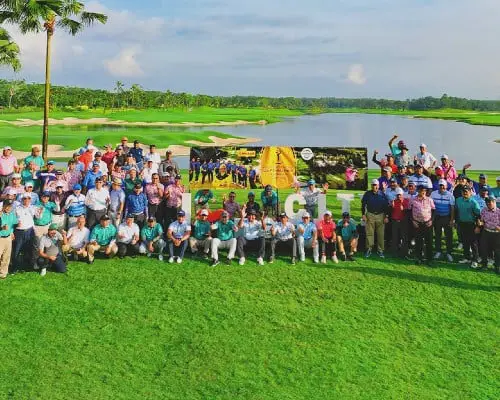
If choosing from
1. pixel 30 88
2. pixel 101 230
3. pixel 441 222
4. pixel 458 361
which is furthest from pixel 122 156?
pixel 30 88

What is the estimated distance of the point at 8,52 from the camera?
20.5 m

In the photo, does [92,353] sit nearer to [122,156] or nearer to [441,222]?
[122,156]

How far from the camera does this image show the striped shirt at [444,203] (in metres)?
11.5

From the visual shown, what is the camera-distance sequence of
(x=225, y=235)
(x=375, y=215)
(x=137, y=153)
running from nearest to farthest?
(x=225, y=235)
(x=375, y=215)
(x=137, y=153)

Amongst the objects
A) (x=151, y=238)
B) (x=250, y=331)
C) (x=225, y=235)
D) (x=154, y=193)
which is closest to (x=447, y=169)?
(x=225, y=235)

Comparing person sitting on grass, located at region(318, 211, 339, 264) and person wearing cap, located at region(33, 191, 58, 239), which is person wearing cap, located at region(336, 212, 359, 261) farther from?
person wearing cap, located at region(33, 191, 58, 239)

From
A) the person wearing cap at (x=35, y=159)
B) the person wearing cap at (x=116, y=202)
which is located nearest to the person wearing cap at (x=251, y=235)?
the person wearing cap at (x=116, y=202)

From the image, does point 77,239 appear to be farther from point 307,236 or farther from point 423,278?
point 423,278

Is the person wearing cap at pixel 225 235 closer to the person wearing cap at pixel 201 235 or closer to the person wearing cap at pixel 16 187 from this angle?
the person wearing cap at pixel 201 235

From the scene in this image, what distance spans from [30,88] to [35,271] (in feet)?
341

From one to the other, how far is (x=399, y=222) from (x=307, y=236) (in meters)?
2.20

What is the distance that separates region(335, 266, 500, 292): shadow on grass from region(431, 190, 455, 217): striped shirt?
165cm

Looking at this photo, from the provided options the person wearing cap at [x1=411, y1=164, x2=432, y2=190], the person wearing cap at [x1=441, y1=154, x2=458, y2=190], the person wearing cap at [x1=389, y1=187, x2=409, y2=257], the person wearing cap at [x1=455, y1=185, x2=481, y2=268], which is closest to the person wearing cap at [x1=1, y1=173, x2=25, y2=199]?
the person wearing cap at [x1=389, y1=187, x2=409, y2=257]

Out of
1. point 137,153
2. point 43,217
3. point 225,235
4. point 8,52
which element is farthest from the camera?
point 8,52
